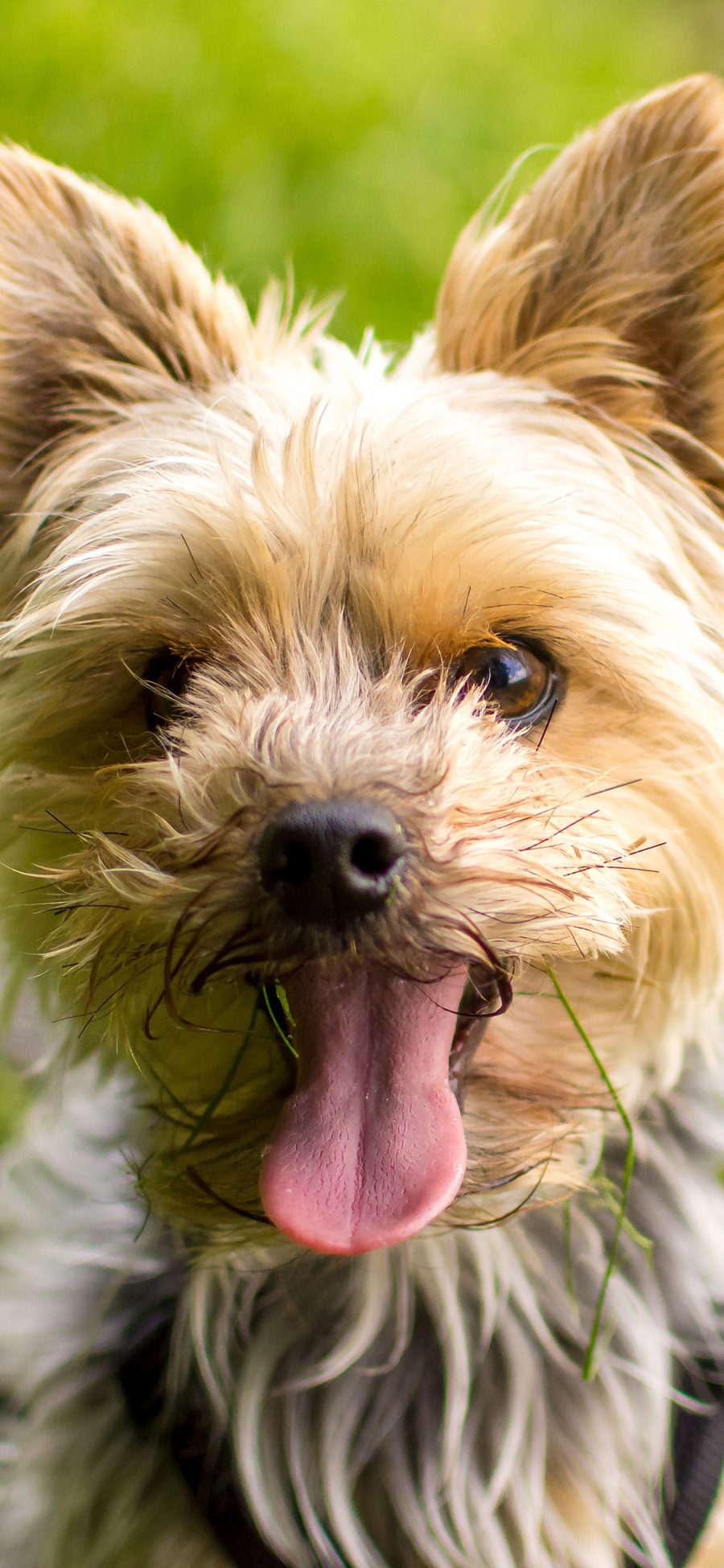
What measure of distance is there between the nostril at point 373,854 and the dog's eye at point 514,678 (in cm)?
41

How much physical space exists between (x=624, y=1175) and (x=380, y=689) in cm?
89

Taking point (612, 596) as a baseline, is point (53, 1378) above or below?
below

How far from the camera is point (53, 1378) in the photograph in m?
2.43

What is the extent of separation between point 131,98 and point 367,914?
4644mm

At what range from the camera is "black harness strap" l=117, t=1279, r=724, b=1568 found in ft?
7.25

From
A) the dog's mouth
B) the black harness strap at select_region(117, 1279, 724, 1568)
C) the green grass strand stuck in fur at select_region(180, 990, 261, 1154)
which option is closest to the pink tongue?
the dog's mouth

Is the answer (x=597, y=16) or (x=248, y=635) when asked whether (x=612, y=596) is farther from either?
(x=597, y=16)

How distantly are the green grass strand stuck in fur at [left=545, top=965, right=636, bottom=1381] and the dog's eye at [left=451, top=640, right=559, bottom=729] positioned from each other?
382mm

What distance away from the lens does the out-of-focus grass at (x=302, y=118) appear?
5.17m

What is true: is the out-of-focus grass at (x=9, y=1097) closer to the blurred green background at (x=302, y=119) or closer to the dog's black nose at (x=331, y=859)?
the dog's black nose at (x=331, y=859)

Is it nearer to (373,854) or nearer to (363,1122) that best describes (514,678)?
(373,854)

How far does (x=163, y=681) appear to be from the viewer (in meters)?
2.21

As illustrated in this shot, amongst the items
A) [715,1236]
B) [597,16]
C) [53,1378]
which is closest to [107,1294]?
[53,1378]

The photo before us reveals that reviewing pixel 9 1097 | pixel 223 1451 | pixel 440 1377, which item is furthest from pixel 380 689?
pixel 9 1097
